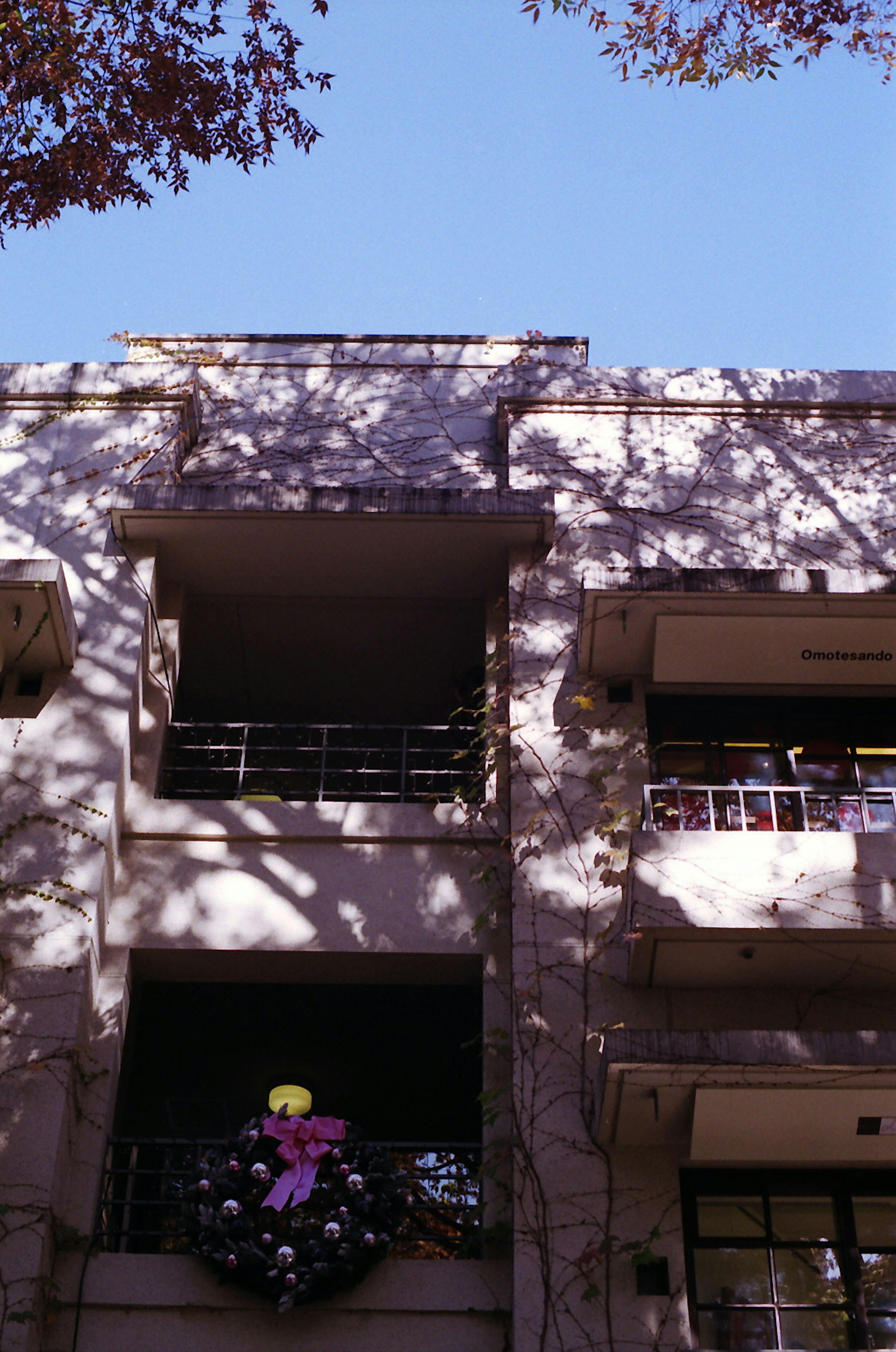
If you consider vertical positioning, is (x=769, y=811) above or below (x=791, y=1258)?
above

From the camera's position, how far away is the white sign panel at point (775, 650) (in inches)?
378

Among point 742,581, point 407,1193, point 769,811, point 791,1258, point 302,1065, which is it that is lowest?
point 791,1258

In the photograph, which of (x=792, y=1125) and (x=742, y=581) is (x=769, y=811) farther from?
(x=792, y=1125)

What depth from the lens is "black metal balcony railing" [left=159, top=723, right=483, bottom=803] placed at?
33.4ft

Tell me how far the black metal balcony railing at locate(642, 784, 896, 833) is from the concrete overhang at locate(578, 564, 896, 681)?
83cm

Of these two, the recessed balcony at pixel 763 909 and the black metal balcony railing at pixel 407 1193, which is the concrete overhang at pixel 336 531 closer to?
the recessed balcony at pixel 763 909

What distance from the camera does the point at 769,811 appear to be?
969 cm

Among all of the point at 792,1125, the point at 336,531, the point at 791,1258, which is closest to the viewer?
the point at 792,1125

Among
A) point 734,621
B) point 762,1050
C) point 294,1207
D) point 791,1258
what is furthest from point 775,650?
point 294,1207

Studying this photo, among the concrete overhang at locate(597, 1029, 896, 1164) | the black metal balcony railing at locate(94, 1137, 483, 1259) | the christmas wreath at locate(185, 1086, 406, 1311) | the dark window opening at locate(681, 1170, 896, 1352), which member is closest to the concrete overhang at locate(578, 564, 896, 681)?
the concrete overhang at locate(597, 1029, 896, 1164)

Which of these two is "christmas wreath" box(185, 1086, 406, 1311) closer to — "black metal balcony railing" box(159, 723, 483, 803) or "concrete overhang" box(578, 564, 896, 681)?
"black metal balcony railing" box(159, 723, 483, 803)

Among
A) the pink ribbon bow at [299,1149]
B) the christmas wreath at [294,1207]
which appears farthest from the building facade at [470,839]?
the pink ribbon bow at [299,1149]

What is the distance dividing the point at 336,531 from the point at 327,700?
→ 136 inches

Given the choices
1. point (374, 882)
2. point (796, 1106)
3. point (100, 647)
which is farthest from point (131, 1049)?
point (796, 1106)
